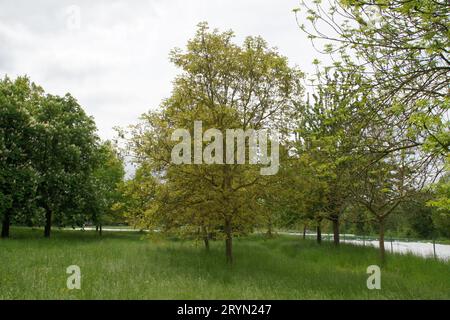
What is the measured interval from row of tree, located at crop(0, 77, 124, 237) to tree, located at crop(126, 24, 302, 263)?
16.1 m

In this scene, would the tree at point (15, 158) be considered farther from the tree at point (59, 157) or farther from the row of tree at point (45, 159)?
the tree at point (59, 157)

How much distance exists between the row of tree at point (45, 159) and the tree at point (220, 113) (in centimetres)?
1613

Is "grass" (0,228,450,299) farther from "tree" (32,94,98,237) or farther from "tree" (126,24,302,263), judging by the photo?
"tree" (32,94,98,237)

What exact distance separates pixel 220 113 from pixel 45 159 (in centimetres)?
2134

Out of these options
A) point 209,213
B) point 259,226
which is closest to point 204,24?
point 209,213

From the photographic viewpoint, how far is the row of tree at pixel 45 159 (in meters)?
26.5

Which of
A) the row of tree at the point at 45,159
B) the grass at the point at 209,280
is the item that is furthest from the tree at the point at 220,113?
the row of tree at the point at 45,159

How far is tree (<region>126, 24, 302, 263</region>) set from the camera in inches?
544

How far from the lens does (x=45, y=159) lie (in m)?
29.4

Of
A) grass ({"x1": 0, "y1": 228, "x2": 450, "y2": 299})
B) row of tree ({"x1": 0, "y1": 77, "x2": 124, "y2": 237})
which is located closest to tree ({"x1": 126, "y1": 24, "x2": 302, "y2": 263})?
grass ({"x1": 0, "y1": 228, "x2": 450, "y2": 299})

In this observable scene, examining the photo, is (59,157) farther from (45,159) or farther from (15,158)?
(15,158)

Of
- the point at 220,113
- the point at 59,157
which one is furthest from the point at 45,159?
the point at 220,113

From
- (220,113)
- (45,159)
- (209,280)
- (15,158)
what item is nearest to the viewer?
(209,280)
